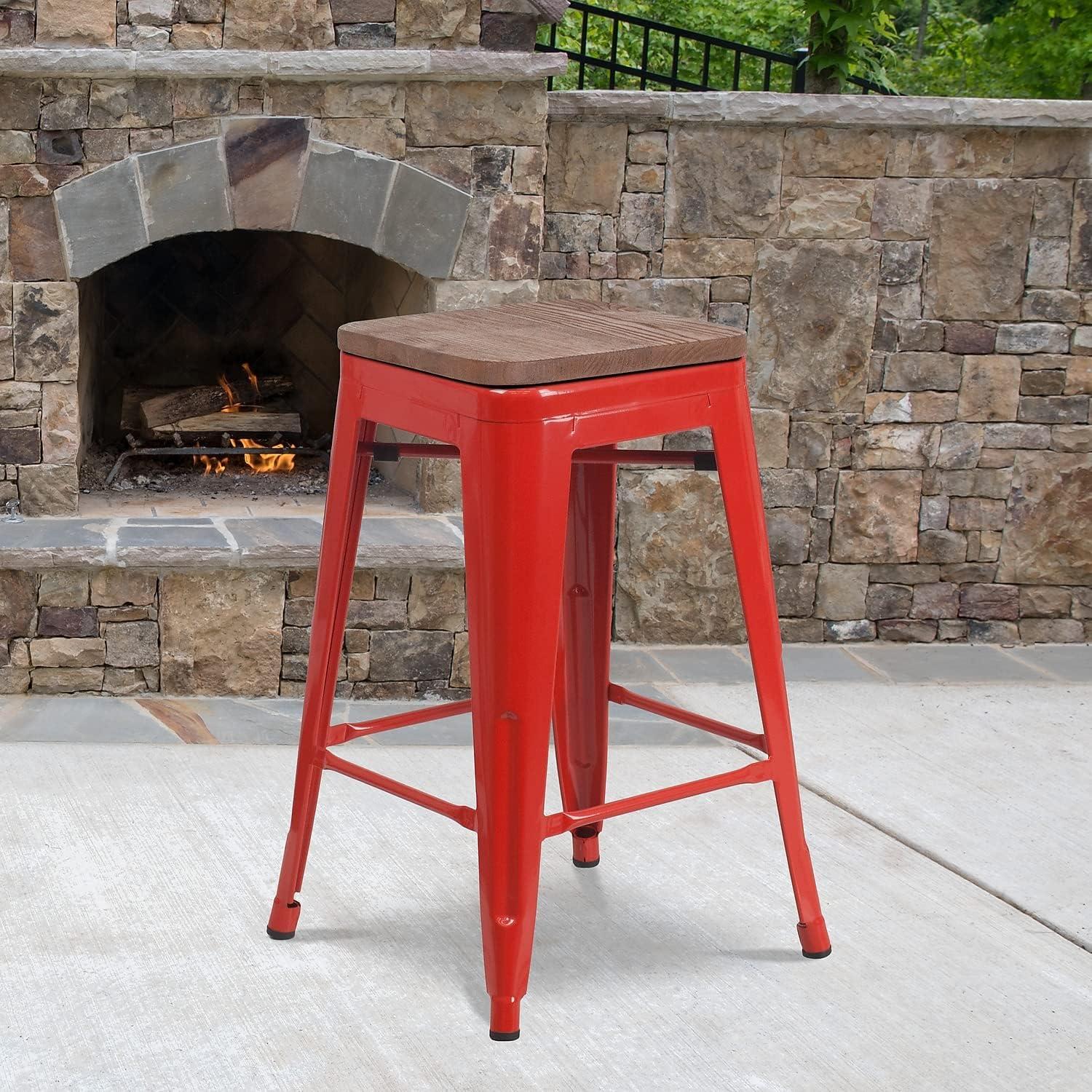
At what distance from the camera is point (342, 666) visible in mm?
3389

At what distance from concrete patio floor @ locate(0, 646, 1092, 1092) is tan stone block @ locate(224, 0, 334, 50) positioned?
1518 millimetres

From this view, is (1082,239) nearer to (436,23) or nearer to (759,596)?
(436,23)

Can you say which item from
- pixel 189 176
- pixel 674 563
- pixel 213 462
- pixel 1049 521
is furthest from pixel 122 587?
pixel 1049 521

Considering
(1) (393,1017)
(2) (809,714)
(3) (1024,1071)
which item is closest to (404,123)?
(2) (809,714)

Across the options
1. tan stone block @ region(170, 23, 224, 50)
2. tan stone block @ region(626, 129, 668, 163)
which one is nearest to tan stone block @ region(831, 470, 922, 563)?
tan stone block @ region(626, 129, 668, 163)

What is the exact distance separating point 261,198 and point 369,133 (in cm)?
29

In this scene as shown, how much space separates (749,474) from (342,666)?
5.21ft

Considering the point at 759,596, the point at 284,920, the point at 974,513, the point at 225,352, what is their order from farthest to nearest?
the point at 225,352 → the point at 974,513 → the point at 284,920 → the point at 759,596

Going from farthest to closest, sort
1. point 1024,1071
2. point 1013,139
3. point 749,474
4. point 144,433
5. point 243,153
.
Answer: point 144,433 → point 1013,139 → point 243,153 → point 749,474 → point 1024,1071

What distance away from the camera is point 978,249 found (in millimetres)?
3715

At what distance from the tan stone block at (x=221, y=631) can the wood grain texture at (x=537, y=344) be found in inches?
48.9

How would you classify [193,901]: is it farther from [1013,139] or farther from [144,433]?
[1013,139]

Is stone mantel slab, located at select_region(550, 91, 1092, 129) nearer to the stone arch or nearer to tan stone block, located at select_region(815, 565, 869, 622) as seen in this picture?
the stone arch

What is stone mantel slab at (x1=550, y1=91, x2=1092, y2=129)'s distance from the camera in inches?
138
